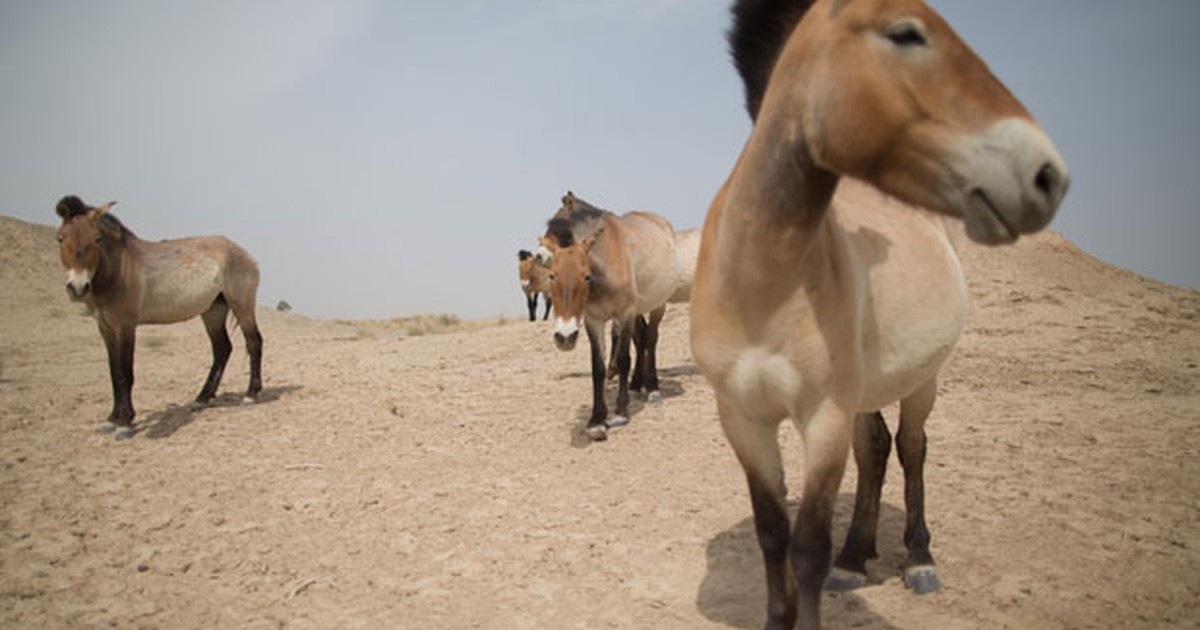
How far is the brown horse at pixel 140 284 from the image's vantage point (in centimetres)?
704

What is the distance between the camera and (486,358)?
12.5 m

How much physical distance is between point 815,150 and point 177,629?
3696mm

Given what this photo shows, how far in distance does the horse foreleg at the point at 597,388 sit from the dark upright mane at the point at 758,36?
4353 millimetres

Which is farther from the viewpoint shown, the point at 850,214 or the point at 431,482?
the point at 431,482

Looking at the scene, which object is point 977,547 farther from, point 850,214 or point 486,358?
point 486,358

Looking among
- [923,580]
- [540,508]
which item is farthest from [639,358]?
[923,580]

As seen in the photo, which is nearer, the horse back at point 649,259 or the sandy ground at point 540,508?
the sandy ground at point 540,508

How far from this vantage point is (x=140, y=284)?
779 cm

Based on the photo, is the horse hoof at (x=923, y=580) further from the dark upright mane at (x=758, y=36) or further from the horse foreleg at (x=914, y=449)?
the dark upright mane at (x=758, y=36)

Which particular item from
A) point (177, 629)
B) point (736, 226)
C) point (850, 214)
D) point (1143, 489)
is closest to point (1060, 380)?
point (1143, 489)

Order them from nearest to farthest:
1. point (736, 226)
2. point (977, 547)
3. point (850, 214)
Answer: point (736, 226)
point (850, 214)
point (977, 547)

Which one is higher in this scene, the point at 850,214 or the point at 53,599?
the point at 850,214

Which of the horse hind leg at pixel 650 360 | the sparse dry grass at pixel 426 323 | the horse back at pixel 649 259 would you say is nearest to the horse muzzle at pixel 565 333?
the horse back at pixel 649 259

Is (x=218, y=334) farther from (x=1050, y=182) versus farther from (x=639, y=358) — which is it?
(x=1050, y=182)
